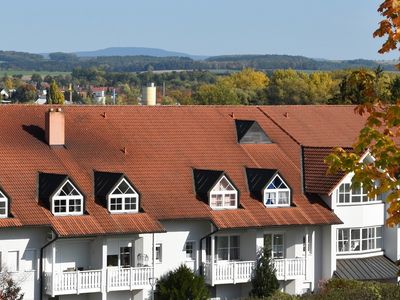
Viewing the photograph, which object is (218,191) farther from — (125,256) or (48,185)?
(48,185)

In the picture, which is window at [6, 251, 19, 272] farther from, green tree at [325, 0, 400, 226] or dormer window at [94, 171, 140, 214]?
green tree at [325, 0, 400, 226]

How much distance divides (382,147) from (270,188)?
34.6 meters

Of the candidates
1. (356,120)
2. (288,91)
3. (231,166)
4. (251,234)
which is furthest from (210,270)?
(288,91)

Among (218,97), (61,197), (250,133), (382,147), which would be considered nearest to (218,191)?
(250,133)

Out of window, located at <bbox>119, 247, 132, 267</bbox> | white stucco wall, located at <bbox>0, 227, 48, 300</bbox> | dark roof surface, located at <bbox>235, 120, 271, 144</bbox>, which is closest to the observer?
white stucco wall, located at <bbox>0, 227, 48, 300</bbox>

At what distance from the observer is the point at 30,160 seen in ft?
163

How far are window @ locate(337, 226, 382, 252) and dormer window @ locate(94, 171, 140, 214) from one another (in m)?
10.4

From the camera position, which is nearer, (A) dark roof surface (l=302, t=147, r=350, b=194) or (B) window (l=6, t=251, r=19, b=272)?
(B) window (l=6, t=251, r=19, b=272)

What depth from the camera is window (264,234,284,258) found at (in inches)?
2072

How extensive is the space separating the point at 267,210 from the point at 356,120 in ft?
40.8

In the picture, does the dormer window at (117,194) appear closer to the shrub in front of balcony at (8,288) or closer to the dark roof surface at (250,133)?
the shrub in front of balcony at (8,288)

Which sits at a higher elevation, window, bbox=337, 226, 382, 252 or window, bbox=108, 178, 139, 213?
window, bbox=108, 178, 139, 213

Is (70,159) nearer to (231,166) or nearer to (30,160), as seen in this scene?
(30,160)

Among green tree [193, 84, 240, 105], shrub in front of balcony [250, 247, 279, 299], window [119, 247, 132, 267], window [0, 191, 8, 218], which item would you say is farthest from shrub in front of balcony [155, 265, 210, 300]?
green tree [193, 84, 240, 105]
